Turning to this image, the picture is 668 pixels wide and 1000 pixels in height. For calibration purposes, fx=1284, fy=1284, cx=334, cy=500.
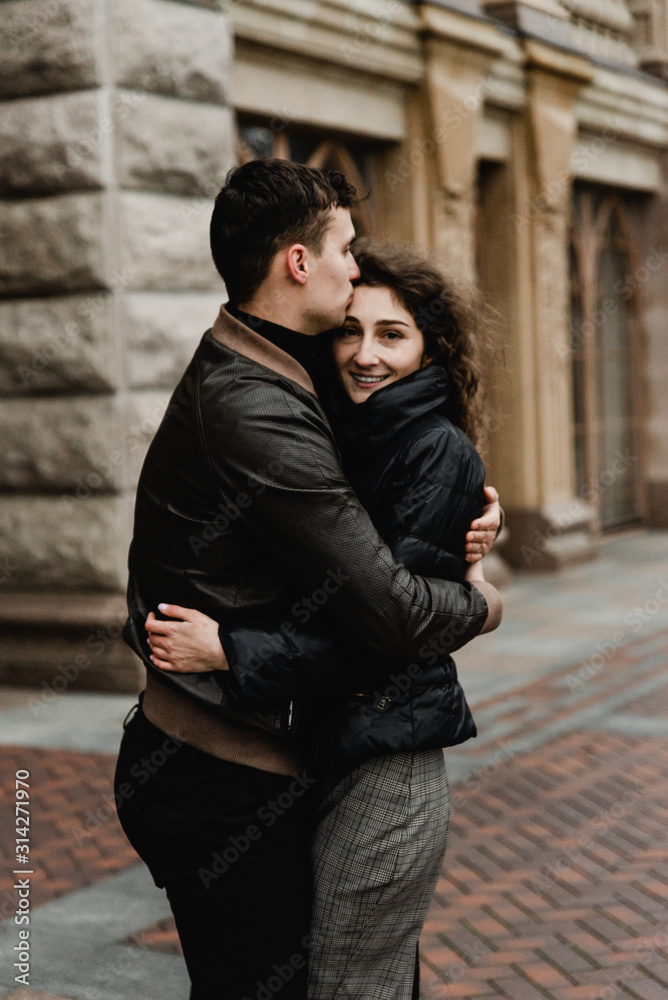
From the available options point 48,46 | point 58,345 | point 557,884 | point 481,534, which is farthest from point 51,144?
point 481,534

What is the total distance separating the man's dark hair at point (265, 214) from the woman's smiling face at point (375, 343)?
22 cm

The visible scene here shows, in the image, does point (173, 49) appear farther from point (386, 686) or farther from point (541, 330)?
point (386, 686)

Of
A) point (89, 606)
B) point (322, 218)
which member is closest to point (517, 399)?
point (89, 606)

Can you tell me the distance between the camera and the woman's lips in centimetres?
233

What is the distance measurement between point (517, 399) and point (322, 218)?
28.8 ft

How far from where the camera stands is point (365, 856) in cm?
217

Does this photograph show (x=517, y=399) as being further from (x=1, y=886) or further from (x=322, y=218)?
(x=322, y=218)

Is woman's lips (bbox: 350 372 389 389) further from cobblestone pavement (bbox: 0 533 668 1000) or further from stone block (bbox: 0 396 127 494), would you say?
stone block (bbox: 0 396 127 494)

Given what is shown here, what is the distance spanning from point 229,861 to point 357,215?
7.68 metres

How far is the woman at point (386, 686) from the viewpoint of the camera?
2.12 m

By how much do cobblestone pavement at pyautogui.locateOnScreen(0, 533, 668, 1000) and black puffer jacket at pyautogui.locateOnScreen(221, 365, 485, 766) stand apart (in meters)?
1.41

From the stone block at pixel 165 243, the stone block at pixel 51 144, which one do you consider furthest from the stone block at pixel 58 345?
the stone block at pixel 51 144

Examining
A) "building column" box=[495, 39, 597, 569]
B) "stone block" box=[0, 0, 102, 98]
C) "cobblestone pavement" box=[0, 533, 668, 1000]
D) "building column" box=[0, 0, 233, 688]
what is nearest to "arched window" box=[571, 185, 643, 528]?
"building column" box=[495, 39, 597, 569]

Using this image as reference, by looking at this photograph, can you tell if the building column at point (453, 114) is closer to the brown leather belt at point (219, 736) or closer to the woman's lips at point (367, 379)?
the woman's lips at point (367, 379)
